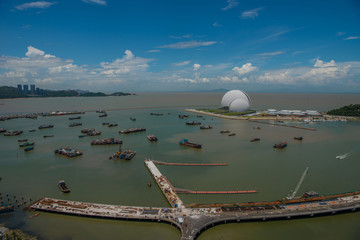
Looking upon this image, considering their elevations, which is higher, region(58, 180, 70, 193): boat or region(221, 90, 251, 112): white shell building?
region(221, 90, 251, 112): white shell building

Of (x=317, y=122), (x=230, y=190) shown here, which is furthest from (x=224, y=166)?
(x=317, y=122)

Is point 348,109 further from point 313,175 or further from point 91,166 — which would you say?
point 91,166

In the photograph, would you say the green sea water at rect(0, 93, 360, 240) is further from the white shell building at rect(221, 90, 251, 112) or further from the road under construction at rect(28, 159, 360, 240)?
the white shell building at rect(221, 90, 251, 112)

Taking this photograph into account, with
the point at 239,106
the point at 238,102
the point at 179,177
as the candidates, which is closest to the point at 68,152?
the point at 179,177

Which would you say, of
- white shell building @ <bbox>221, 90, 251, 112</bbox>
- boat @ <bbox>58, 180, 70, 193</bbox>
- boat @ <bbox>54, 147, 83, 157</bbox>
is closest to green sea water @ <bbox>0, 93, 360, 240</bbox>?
boat @ <bbox>58, 180, 70, 193</bbox>

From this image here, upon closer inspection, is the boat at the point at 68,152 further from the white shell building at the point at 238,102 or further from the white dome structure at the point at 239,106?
the white shell building at the point at 238,102

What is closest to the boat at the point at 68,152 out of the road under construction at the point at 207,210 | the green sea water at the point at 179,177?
the green sea water at the point at 179,177
